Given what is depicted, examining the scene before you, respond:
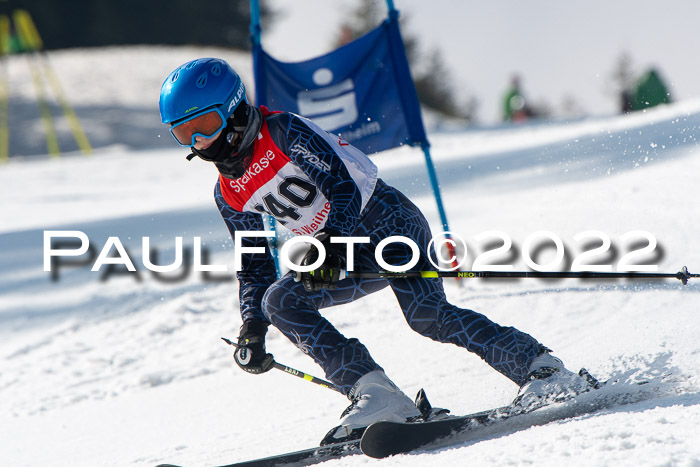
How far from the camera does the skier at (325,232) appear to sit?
2.79 metres

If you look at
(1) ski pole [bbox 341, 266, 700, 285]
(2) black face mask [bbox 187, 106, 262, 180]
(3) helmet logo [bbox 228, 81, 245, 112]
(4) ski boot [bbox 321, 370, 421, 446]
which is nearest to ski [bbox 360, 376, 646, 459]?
(4) ski boot [bbox 321, 370, 421, 446]

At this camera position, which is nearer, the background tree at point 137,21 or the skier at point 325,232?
the skier at point 325,232

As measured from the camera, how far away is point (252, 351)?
9.82ft

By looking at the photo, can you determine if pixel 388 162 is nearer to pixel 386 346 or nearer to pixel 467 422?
pixel 386 346

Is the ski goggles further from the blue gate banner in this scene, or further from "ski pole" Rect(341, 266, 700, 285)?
the blue gate banner

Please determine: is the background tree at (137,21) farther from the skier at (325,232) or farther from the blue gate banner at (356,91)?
the skier at (325,232)

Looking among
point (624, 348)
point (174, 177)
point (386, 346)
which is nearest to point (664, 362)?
point (624, 348)

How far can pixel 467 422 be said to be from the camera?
2701 millimetres

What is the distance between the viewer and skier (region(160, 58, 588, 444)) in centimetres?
279

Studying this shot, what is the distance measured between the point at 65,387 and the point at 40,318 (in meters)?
1.48

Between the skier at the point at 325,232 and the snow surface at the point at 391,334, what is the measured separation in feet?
0.85

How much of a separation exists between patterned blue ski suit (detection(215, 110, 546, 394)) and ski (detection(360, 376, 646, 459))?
180 mm

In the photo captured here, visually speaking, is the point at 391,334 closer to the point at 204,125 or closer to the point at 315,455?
the point at 315,455

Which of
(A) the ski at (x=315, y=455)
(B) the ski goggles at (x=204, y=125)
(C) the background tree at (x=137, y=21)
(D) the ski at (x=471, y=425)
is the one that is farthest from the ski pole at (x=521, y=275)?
(C) the background tree at (x=137, y=21)
